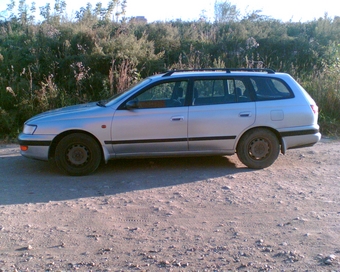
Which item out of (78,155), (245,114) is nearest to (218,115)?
(245,114)

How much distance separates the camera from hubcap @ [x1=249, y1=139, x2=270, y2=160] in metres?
7.77

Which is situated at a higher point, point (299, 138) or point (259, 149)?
point (299, 138)

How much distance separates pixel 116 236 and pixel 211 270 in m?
1.30

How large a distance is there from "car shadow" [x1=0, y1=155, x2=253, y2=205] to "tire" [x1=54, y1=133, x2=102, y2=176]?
0.51 feet

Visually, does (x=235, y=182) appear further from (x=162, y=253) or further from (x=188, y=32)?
(x=188, y=32)

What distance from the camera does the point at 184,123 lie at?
7477 mm

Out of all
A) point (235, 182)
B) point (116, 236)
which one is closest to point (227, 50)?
point (235, 182)

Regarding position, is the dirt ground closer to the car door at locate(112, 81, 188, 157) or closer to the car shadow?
the car shadow

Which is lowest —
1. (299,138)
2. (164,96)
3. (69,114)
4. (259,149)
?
(259,149)

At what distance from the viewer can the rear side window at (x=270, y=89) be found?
7770 mm

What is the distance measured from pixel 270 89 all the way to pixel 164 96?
187 cm

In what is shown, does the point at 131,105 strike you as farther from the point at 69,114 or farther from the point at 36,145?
the point at 36,145

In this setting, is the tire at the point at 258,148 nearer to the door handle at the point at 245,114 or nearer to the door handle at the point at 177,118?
the door handle at the point at 245,114

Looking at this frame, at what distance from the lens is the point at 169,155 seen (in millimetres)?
7648
